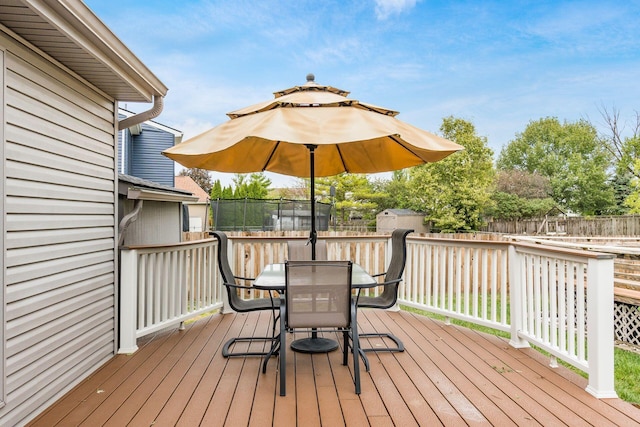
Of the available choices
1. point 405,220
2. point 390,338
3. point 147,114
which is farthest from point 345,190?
point 147,114

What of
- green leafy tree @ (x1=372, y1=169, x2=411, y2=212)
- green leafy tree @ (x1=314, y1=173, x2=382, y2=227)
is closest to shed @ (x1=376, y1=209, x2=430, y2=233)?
green leafy tree @ (x1=314, y1=173, x2=382, y2=227)

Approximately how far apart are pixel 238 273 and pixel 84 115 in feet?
12.3

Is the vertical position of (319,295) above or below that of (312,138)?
below

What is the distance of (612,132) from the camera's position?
88.8 ft

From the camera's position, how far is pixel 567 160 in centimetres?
3428

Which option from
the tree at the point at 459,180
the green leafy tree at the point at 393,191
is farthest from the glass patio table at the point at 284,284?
the green leafy tree at the point at 393,191

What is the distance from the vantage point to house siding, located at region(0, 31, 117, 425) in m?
2.30

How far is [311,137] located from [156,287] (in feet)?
7.71

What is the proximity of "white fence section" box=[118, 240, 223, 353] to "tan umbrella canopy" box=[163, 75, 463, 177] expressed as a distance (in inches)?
39.0

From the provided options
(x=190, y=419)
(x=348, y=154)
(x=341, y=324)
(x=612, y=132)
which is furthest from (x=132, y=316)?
(x=612, y=132)

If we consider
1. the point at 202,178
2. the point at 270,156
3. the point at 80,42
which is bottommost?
the point at 270,156

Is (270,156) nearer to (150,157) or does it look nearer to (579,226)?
(150,157)

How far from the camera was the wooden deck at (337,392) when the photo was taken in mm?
2430

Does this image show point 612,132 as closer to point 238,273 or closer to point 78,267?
point 238,273
